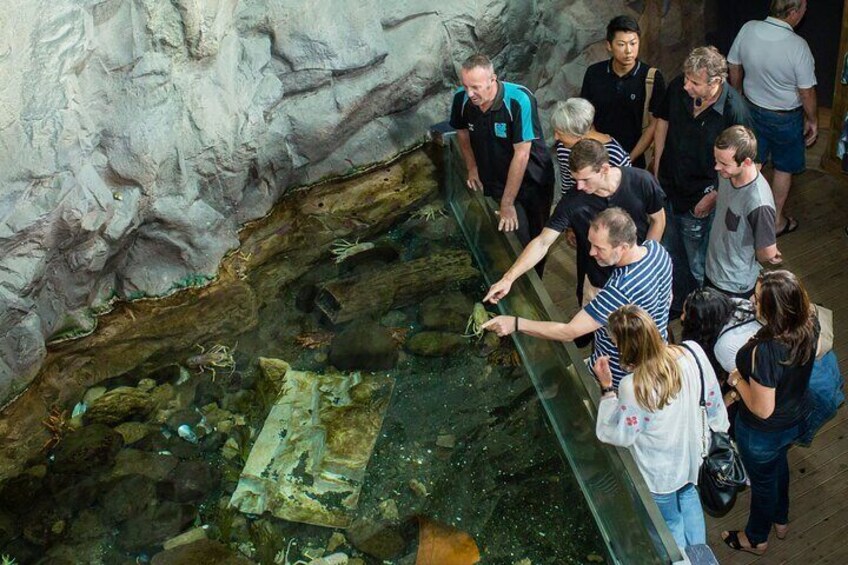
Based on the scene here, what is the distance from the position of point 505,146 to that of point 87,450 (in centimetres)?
321

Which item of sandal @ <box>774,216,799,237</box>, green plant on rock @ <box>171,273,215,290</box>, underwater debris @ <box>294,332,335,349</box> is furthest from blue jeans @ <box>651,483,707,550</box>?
green plant on rock @ <box>171,273,215,290</box>

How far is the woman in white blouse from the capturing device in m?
3.69

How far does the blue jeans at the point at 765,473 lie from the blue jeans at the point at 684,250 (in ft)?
4.72

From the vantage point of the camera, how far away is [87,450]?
5539 mm

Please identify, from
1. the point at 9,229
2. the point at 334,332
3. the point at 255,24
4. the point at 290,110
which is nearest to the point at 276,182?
the point at 290,110

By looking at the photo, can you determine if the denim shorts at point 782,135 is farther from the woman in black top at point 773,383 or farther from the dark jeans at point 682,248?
the woman in black top at point 773,383

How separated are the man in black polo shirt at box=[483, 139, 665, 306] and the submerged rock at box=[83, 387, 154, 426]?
8.01 feet

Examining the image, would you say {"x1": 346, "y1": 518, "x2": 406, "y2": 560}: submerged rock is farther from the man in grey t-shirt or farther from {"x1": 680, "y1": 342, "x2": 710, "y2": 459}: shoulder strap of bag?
the man in grey t-shirt

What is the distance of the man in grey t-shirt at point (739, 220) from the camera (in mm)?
4617

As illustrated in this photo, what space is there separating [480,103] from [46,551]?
11.9 feet

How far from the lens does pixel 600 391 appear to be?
452 centimetres

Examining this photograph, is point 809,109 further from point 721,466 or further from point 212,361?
point 212,361

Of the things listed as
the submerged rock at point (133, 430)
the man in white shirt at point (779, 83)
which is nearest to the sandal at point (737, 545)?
the man in white shirt at point (779, 83)

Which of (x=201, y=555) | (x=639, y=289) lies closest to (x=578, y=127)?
(x=639, y=289)
